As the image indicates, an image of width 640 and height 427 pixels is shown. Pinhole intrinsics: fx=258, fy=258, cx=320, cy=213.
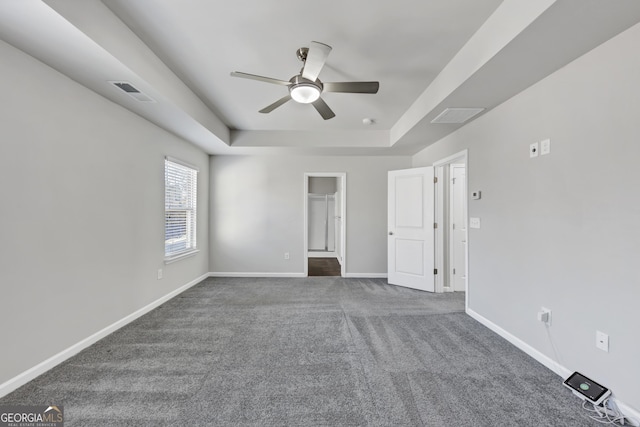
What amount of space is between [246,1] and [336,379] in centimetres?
273

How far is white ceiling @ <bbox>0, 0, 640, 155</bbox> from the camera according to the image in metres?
1.55

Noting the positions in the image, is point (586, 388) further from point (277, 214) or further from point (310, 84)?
point (277, 214)

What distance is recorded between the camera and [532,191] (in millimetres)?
2268

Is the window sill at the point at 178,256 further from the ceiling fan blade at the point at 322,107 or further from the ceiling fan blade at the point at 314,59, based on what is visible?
the ceiling fan blade at the point at 314,59

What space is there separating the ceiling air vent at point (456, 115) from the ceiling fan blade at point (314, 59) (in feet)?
5.25

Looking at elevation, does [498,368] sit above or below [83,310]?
below

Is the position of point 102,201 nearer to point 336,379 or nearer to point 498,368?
point 336,379

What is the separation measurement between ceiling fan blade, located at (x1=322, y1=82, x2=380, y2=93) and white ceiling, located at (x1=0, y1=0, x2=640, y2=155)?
327mm

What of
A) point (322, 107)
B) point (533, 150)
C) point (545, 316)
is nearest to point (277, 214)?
point (322, 107)

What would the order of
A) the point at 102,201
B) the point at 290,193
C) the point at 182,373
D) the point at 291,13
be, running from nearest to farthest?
the point at 291,13 < the point at 182,373 < the point at 102,201 < the point at 290,193

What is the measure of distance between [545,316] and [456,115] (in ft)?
7.00

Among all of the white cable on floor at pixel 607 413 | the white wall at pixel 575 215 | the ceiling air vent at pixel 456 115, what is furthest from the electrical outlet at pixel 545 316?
the ceiling air vent at pixel 456 115

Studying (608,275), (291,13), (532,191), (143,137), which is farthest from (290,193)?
(608,275)

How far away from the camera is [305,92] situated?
2.21 meters
